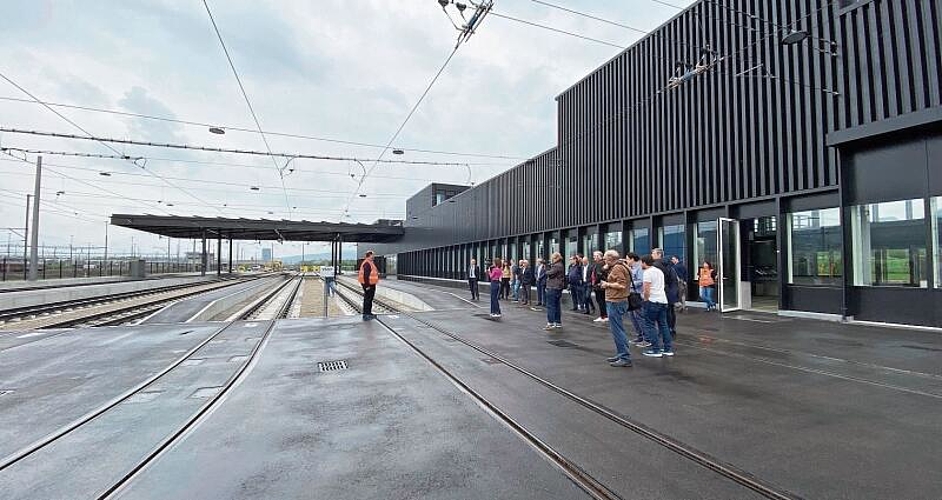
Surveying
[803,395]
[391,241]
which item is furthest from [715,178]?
[391,241]

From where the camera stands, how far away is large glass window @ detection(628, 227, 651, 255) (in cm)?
1802

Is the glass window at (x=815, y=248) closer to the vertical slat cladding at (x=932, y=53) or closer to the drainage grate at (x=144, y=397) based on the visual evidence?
the vertical slat cladding at (x=932, y=53)

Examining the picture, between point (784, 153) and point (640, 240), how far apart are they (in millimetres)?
6286

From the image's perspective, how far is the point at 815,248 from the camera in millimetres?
12641

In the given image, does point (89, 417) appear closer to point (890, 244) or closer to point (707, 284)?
point (707, 284)

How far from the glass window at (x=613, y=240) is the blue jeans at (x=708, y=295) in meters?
5.06

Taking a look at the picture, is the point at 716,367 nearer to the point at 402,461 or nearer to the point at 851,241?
the point at 402,461

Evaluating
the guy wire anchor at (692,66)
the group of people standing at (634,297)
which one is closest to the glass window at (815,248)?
the group of people standing at (634,297)

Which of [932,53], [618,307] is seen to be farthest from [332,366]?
[932,53]

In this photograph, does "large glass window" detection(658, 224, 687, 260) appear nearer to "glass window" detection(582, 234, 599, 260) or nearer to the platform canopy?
"glass window" detection(582, 234, 599, 260)

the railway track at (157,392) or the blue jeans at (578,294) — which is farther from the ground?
the blue jeans at (578,294)

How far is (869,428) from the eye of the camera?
434cm

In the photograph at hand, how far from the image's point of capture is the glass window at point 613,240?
779 inches

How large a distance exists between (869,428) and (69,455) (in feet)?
23.8
